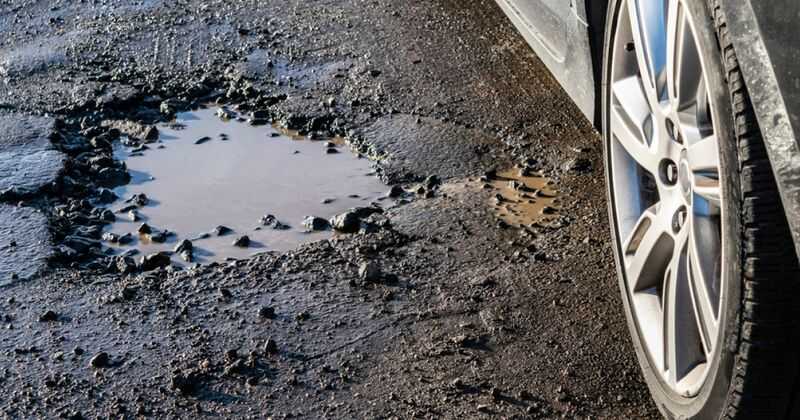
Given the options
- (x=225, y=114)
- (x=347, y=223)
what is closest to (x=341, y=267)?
(x=347, y=223)

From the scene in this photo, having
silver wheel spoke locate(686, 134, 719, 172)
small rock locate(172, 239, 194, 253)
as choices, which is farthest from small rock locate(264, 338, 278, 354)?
silver wheel spoke locate(686, 134, 719, 172)

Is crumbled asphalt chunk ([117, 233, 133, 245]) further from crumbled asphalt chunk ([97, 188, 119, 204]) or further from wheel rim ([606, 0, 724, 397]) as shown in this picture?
wheel rim ([606, 0, 724, 397])

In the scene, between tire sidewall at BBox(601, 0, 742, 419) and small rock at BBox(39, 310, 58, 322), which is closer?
tire sidewall at BBox(601, 0, 742, 419)

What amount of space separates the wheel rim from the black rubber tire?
79mm

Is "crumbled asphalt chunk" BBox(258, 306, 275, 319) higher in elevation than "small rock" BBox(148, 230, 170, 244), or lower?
lower

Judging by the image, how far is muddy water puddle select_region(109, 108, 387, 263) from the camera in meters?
4.00

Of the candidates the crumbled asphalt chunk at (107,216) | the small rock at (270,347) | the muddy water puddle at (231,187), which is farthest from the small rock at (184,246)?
the small rock at (270,347)

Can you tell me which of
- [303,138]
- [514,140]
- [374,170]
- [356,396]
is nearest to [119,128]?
[303,138]

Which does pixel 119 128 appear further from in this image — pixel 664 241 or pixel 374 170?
pixel 664 241

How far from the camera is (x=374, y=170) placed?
14.3 ft

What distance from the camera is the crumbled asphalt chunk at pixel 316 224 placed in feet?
13.1

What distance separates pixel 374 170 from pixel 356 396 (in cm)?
152

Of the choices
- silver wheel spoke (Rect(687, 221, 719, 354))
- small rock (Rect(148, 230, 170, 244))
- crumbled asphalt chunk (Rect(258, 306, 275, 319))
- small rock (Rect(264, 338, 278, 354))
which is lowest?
small rock (Rect(264, 338, 278, 354))

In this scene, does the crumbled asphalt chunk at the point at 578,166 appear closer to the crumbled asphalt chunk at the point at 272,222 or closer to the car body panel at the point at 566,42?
the car body panel at the point at 566,42
